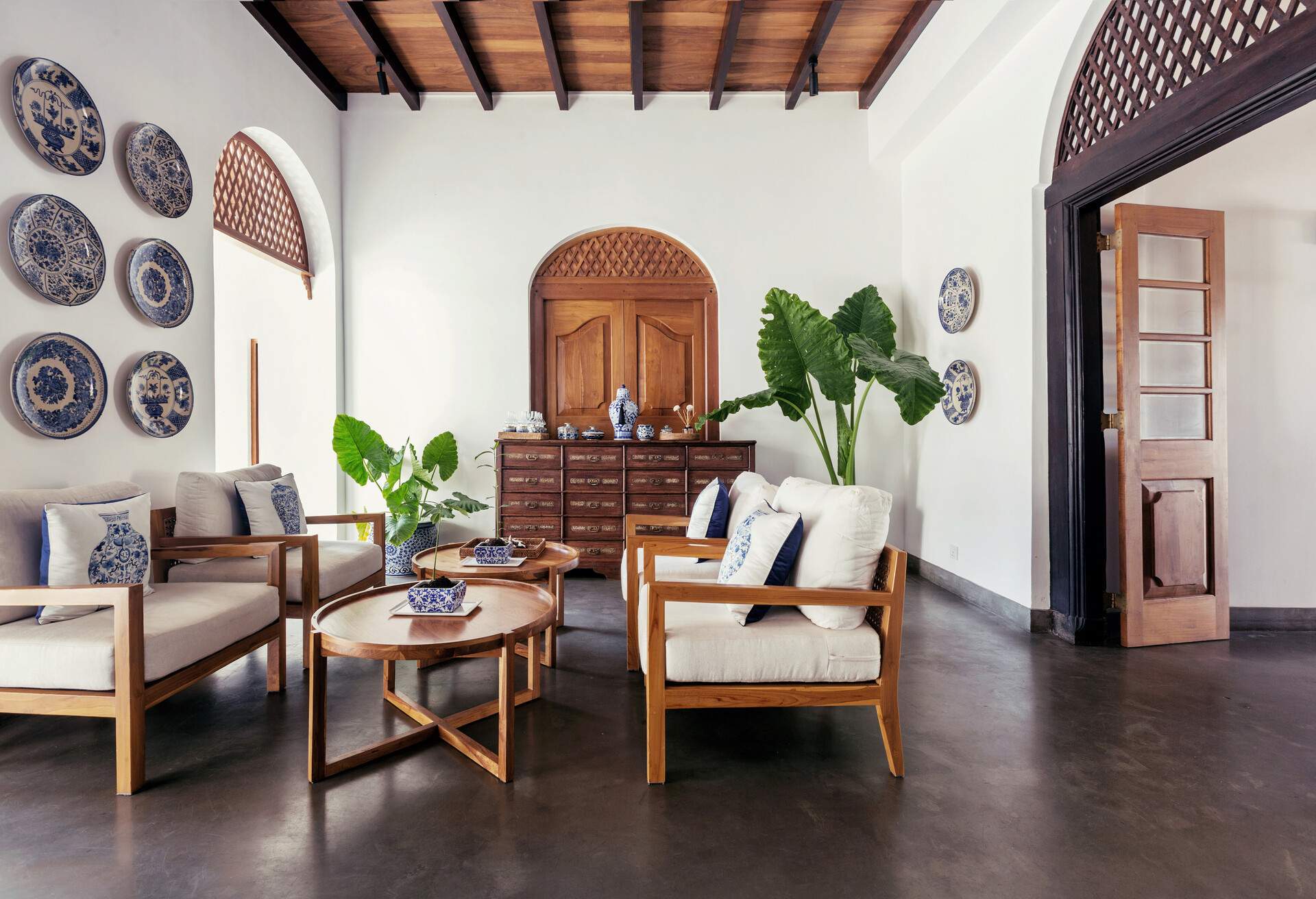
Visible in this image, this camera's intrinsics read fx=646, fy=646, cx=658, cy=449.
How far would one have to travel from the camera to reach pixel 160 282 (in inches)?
133

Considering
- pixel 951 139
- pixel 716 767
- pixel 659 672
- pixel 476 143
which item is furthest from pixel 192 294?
pixel 951 139

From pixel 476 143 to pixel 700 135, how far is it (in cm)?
189

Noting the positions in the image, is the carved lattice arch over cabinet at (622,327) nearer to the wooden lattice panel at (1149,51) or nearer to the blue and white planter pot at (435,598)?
the wooden lattice panel at (1149,51)

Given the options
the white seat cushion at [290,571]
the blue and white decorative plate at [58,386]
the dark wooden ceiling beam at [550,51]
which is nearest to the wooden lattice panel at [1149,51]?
the dark wooden ceiling beam at [550,51]

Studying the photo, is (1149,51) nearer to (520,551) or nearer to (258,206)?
(520,551)

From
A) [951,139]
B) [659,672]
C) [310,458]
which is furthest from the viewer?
[310,458]

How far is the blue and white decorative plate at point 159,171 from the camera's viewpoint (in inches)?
126

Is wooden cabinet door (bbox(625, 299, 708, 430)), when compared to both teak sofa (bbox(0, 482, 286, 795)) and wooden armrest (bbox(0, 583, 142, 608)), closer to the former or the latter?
teak sofa (bbox(0, 482, 286, 795))

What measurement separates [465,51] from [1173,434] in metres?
5.13

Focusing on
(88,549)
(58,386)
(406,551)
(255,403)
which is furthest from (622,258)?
(88,549)

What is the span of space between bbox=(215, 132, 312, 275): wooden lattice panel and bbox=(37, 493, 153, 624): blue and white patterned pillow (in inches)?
94.3

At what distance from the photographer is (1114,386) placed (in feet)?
12.0

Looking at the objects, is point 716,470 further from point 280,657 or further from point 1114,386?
point 280,657

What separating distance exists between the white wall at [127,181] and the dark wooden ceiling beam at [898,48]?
14.2ft
